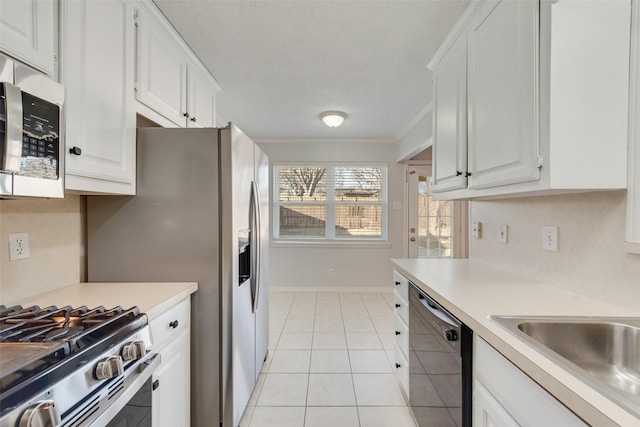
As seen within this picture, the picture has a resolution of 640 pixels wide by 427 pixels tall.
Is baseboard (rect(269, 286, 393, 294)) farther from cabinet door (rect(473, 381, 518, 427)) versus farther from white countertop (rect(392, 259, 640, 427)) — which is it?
cabinet door (rect(473, 381, 518, 427))

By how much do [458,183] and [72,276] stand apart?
2.13m

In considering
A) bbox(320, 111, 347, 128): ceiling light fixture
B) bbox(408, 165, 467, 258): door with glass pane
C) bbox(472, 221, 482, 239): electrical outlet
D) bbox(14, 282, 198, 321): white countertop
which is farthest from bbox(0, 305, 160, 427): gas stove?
bbox(408, 165, 467, 258): door with glass pane

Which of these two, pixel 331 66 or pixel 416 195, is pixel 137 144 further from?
pixel 416 195

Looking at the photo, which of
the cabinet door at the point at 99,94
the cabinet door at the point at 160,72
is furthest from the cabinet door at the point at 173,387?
the cabinet door at the point at 160,72

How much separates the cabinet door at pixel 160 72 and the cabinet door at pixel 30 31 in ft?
1.63

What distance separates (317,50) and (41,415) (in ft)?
7.13

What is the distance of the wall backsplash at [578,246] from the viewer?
113 centimetres

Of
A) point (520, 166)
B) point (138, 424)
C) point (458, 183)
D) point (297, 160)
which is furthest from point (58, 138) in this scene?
point (297, 160)

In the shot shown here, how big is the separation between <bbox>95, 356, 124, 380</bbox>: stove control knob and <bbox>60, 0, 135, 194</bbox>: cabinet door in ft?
2.38

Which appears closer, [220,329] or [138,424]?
[138,424]

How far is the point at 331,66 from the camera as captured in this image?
2.26 metres

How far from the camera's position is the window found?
4609mm

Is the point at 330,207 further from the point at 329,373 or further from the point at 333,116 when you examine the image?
the point at 329,373

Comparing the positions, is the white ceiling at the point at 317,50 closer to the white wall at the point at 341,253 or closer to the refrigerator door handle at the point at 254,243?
the refrigerator door handle at the point at 254,243
